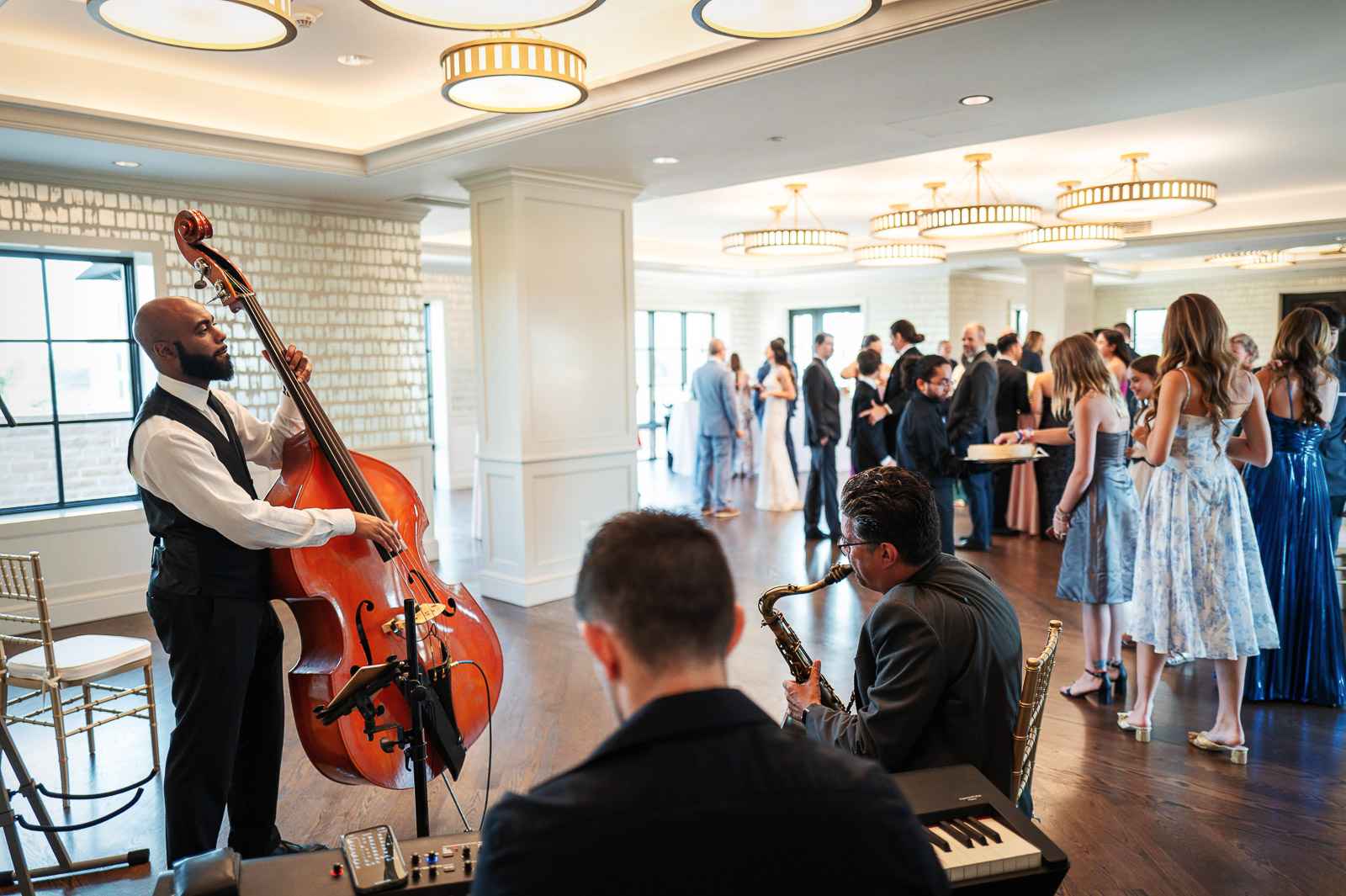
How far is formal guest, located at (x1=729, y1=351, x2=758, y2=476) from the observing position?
1046 cm

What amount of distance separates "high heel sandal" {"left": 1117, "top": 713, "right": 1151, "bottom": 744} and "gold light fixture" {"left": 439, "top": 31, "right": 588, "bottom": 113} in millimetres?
3195

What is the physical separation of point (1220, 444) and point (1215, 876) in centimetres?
157

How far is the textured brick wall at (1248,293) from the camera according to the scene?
14766 mm

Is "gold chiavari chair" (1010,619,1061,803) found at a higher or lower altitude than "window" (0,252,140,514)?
lower

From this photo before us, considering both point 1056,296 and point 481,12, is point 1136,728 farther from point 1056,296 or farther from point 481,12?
point 1056,296

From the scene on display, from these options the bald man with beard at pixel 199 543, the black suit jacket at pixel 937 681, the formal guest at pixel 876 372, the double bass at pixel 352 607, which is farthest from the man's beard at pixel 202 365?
the formal guest at pixel 876 372

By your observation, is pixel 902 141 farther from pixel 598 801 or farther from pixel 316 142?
pixel 598 801

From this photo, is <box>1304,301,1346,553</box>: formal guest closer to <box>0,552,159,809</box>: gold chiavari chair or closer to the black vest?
the black vest

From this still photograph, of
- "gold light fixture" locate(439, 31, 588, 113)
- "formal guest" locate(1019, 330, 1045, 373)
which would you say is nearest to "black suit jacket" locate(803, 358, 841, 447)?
"formal guest" locate(1019, 330, 1045, 373)

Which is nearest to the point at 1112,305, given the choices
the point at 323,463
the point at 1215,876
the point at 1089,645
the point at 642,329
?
the point at 642,329

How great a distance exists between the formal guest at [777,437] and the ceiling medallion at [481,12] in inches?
233

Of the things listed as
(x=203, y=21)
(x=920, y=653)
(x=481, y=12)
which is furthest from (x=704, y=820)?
(x=203, y=21)

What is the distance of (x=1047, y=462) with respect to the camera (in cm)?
654

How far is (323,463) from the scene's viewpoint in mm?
2418
